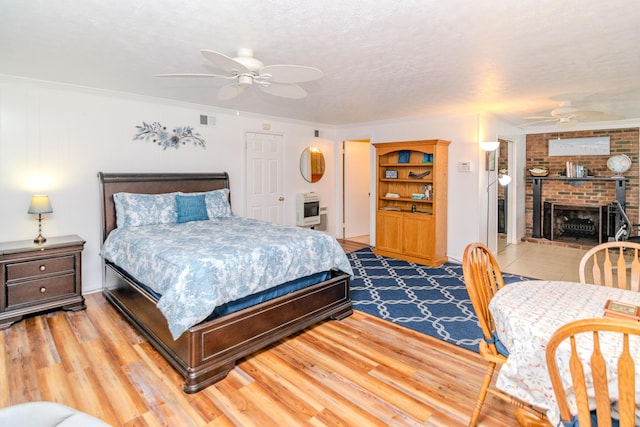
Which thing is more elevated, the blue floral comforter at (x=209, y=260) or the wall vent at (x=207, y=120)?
the wall vent at (x=207, y=120)

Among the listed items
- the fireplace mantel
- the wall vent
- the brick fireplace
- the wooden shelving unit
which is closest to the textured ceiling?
the wall vent

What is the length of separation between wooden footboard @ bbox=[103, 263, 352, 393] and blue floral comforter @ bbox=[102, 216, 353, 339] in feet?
0.41

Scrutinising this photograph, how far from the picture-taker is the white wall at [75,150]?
3.59m

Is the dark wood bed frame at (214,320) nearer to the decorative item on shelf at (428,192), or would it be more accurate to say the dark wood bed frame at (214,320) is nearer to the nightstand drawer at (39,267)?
the nightstand drawer at (39,267)

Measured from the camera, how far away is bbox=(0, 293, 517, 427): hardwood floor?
2.03 m

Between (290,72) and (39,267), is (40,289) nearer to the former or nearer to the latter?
(39,267)

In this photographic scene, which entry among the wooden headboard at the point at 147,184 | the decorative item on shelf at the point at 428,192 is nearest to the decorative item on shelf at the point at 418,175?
the decorative item on shelf at the point at 428,192

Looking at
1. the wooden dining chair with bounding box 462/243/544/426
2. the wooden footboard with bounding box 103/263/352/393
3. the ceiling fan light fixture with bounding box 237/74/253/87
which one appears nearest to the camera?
the wooden dining chair with bounding box 462/243/544/426

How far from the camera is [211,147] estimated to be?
16.8 ft

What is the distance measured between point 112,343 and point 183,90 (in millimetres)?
2730

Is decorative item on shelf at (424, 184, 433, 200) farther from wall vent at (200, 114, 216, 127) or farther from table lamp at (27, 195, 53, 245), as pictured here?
table lamp at (27, 195, 53, 245)

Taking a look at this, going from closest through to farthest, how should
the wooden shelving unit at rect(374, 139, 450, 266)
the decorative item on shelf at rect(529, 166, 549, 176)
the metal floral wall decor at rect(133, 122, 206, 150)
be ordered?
the metal floral wall decor at rect(133, 122, 206, 150)
the wooden shelving unit at rect(374, 139, 450, 266)
the decorative item on shelf at rect(529, 166, 549, 176)

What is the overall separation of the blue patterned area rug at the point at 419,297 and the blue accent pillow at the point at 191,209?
2.07 m

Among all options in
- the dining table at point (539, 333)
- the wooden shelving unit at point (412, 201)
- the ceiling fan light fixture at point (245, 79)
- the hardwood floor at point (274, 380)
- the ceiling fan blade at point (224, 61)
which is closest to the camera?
the dining table at point (539, 333)
